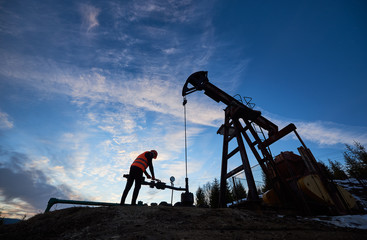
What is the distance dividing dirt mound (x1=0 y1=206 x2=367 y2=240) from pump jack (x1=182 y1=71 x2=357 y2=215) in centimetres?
198

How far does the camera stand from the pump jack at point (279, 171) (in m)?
5.07

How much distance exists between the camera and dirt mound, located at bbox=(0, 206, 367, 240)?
2549mm

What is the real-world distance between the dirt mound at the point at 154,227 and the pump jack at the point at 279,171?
6.49ft

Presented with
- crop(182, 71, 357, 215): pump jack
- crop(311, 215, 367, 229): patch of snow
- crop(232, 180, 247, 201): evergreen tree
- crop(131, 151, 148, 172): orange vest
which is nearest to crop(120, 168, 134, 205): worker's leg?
crop(131, 151, 148, 172): orange vest

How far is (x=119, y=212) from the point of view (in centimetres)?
362

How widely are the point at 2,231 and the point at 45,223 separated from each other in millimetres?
743

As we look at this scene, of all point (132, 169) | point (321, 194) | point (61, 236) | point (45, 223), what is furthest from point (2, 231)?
point (321, 194)

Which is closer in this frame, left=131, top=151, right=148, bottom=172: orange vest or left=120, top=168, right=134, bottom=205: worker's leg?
left=120, top=168, right=134, bottom=205: worker's leg

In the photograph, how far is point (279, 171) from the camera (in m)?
6.89

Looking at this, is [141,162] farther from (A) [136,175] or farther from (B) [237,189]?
(B) [237,189]

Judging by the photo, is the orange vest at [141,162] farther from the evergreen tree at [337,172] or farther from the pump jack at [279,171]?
the evergreen tree at [337,172]

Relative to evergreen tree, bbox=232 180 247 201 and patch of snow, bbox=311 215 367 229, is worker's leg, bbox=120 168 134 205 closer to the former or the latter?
evergreen tree, bbox=232 180 247 201

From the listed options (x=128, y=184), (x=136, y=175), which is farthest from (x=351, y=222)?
(x=128, y=184)

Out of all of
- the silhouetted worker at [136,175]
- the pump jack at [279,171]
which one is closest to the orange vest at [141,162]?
the silhouetted worker at [136,175]
